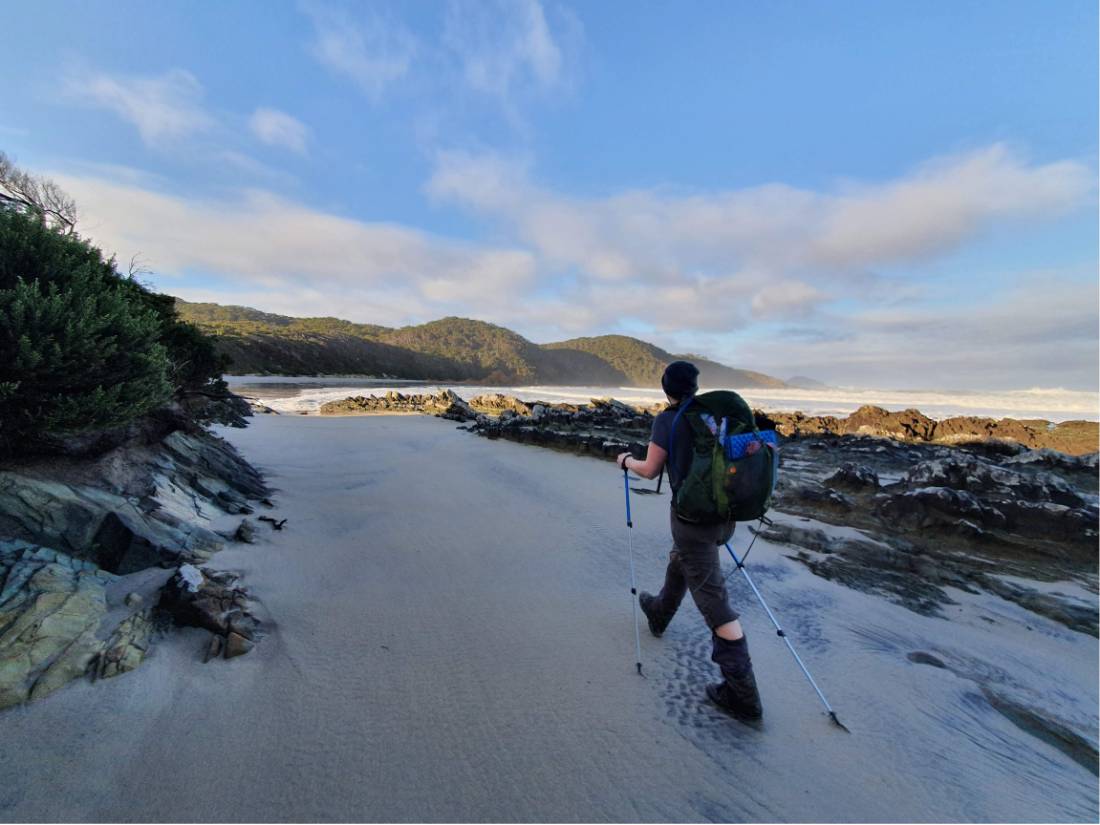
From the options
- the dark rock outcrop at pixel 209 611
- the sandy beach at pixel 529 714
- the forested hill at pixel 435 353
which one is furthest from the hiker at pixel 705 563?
the forested hill at pixel 435 353

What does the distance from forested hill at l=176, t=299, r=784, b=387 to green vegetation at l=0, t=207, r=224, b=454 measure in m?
63.6

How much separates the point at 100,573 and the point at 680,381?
396 cm

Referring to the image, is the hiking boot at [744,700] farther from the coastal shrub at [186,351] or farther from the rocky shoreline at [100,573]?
the coastal shrub at [186,351]

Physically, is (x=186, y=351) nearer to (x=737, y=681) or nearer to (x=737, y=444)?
(x=737, y=444)

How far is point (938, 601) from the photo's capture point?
4.62 meters

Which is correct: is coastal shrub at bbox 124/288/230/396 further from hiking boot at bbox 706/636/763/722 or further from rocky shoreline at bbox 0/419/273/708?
hiking boot at bbox 706/636/763/722

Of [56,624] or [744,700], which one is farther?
[744,700]

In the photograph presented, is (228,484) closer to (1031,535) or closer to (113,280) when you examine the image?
(113,280)

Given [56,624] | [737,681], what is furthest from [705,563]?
[56,624]

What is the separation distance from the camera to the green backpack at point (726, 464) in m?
2.53

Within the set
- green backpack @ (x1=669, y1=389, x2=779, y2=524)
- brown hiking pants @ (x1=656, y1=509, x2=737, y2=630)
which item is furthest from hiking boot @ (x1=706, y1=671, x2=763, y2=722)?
green backpack @ (x1=669, y1=389, x2=779, y2=524)

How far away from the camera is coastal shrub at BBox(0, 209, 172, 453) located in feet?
9.73

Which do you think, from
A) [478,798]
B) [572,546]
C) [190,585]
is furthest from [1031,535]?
[190,585]

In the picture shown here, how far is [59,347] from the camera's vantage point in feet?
9.98
